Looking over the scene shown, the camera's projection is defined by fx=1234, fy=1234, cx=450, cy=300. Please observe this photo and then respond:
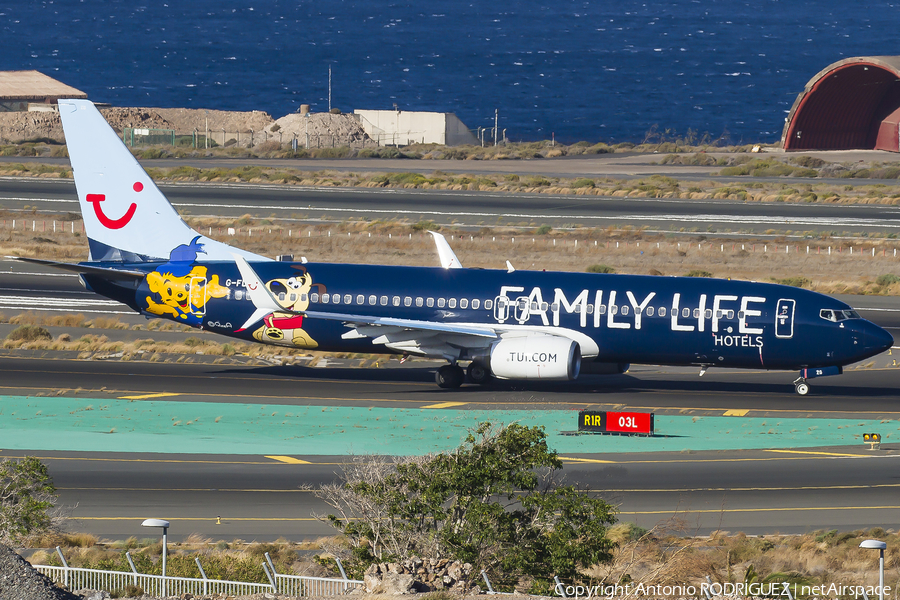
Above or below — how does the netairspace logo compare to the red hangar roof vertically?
below

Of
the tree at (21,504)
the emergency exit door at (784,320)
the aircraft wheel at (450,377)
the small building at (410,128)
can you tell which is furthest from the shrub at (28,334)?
the small building at (410,128)

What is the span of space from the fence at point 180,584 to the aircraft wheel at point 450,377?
24.8m

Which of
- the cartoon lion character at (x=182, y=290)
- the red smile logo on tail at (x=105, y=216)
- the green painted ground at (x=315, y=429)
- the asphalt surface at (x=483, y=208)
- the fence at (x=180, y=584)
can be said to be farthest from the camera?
the asphalt surface at (x=483, y=208)

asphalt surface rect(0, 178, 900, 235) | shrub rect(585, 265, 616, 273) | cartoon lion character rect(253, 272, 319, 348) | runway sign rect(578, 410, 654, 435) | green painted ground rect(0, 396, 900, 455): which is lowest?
green painted ground rect(0, 396, 900, 455)

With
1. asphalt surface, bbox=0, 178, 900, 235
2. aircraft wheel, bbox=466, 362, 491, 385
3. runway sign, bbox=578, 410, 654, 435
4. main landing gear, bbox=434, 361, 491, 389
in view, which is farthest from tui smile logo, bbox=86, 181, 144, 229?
asphalt surface, bbox=0, 178, 900, 235

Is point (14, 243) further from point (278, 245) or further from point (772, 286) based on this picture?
point (772, 286)

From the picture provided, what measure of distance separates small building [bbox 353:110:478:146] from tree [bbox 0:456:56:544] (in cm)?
12954

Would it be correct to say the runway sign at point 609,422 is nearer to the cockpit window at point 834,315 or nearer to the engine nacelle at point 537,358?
the engine nacelle at point 537,358

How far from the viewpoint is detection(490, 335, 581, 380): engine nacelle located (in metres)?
43.0

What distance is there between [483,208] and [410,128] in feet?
196

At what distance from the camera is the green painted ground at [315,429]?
37.4 meters

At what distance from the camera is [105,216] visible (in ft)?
162

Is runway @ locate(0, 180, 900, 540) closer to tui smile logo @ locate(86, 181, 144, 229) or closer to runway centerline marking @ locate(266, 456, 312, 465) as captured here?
runway centerline marking @ locate(266, 456, 312, 465)

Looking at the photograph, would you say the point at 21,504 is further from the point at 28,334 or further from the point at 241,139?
the point at 241,139
